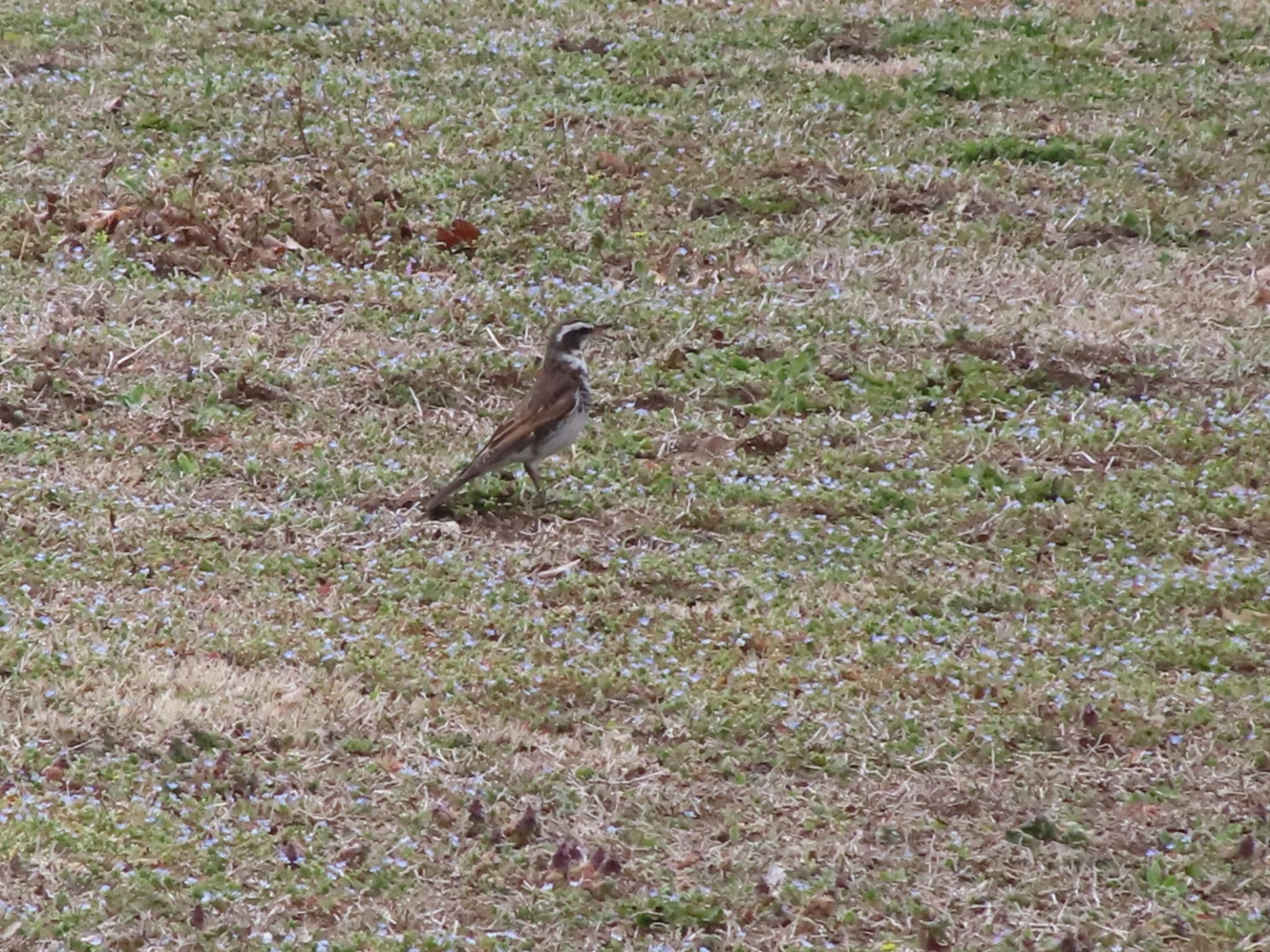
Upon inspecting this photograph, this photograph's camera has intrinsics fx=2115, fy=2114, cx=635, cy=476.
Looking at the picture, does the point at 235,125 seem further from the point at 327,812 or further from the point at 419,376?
the point at 327,812

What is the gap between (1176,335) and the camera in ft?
40.0

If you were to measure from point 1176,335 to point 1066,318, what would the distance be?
63cm

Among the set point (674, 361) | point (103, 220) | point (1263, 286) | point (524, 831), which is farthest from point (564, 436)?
point (1263, 286)

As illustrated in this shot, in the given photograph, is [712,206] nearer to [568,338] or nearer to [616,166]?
[616,166]

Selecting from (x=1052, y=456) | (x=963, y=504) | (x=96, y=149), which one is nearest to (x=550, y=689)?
(x=963, y=504)

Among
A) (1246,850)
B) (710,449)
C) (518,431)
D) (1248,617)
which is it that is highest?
(518,431)

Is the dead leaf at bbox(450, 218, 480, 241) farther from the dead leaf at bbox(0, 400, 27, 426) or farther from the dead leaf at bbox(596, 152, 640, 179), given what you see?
the dead leaf at bbox(0, 400, 27, 426)

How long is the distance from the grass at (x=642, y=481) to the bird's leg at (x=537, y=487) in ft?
0.48

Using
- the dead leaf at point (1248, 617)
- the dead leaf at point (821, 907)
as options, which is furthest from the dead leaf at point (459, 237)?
the dead leaf at point (821, 907)

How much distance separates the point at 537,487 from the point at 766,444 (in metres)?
1.31

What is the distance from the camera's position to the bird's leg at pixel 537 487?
10133 mm

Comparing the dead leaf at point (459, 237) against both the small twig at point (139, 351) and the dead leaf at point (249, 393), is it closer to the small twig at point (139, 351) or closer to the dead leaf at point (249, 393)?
the small twig at point (139, 351)

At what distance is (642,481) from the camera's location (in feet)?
34.0

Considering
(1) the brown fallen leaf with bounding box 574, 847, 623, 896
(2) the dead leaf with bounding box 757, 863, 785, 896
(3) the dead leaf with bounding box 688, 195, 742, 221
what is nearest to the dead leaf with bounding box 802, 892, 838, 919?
(2) the dead leaf with bounding box 757, 863, 785, 896
